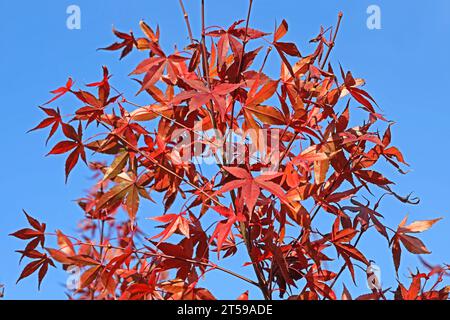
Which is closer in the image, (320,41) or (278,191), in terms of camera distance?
(278,191)

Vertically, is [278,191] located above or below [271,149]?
below

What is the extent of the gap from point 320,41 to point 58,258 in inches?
32.6

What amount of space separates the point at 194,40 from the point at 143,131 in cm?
26

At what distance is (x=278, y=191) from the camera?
3.44ft

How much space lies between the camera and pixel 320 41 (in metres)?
1.38
